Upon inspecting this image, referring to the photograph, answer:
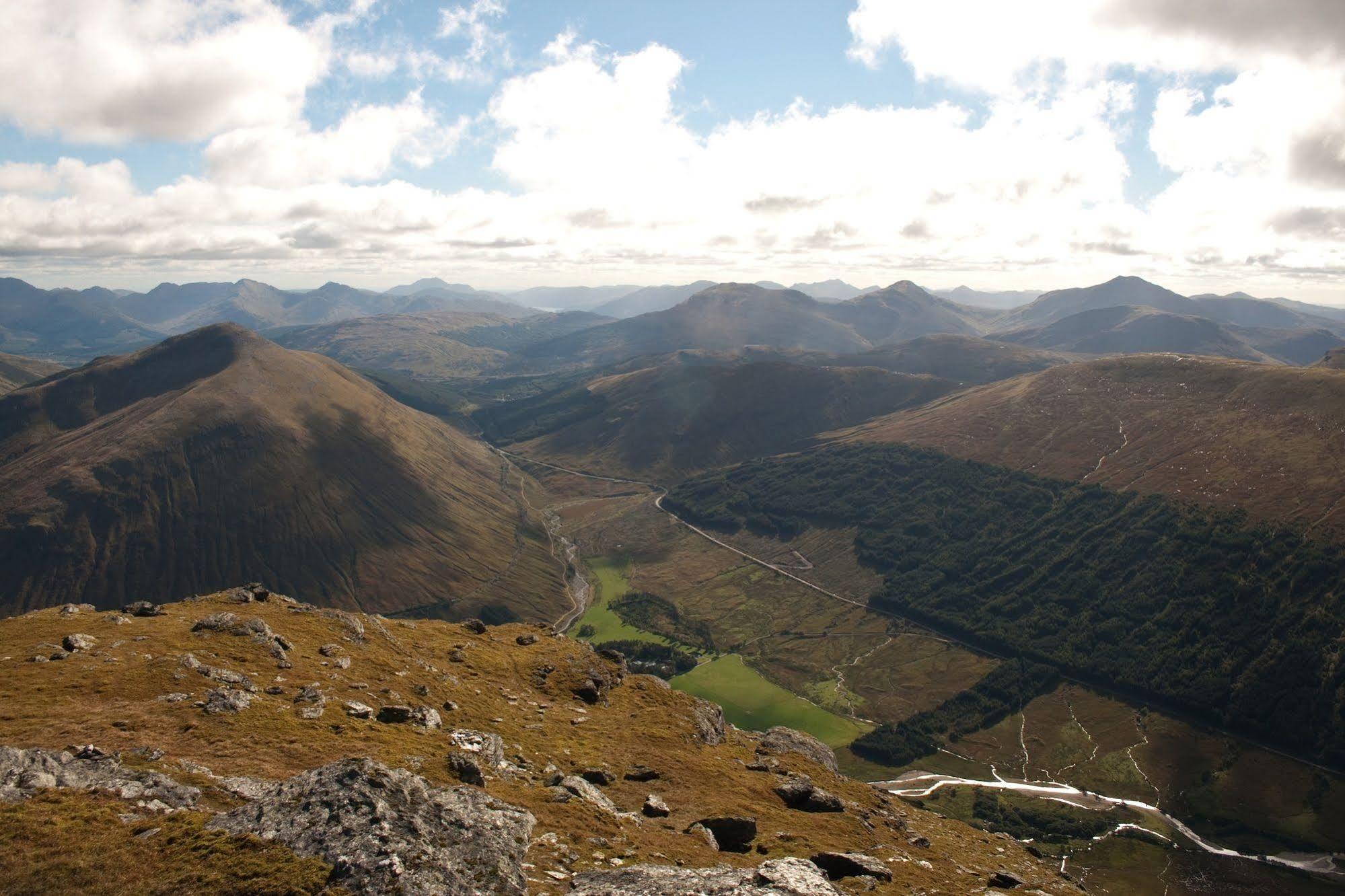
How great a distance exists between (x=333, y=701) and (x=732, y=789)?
39.0m

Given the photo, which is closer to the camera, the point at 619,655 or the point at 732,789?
the point at 732,789

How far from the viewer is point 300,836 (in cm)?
3212

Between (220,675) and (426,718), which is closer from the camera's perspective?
(220,675)

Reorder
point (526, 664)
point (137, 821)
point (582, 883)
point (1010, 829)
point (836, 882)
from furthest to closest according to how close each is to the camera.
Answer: point (1010, 829), point (526, 664), point (836, 882), point (582, 883), point (137, 821)

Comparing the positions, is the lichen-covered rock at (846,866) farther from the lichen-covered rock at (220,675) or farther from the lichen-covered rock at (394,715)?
the lichen-covered rock at (220,675)

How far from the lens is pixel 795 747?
10294 centimetres

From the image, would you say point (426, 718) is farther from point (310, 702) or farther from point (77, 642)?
point (77, 642)

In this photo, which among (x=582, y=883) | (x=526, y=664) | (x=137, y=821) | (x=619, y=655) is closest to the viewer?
(x=137, y=821)

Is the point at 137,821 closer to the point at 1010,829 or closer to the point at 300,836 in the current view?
the point at 300,836

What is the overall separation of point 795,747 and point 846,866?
174 ft

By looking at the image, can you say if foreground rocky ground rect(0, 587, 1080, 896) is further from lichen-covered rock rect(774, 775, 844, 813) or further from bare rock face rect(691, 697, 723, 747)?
bare rock face rect(691, 697, 723, 747)

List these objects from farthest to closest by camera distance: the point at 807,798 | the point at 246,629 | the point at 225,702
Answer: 1. the point at 807,798
2. the point at 246,629
3. the point at 225,702

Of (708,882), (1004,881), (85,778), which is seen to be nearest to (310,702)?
(85,778)

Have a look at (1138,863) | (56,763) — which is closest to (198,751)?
(56,763)
